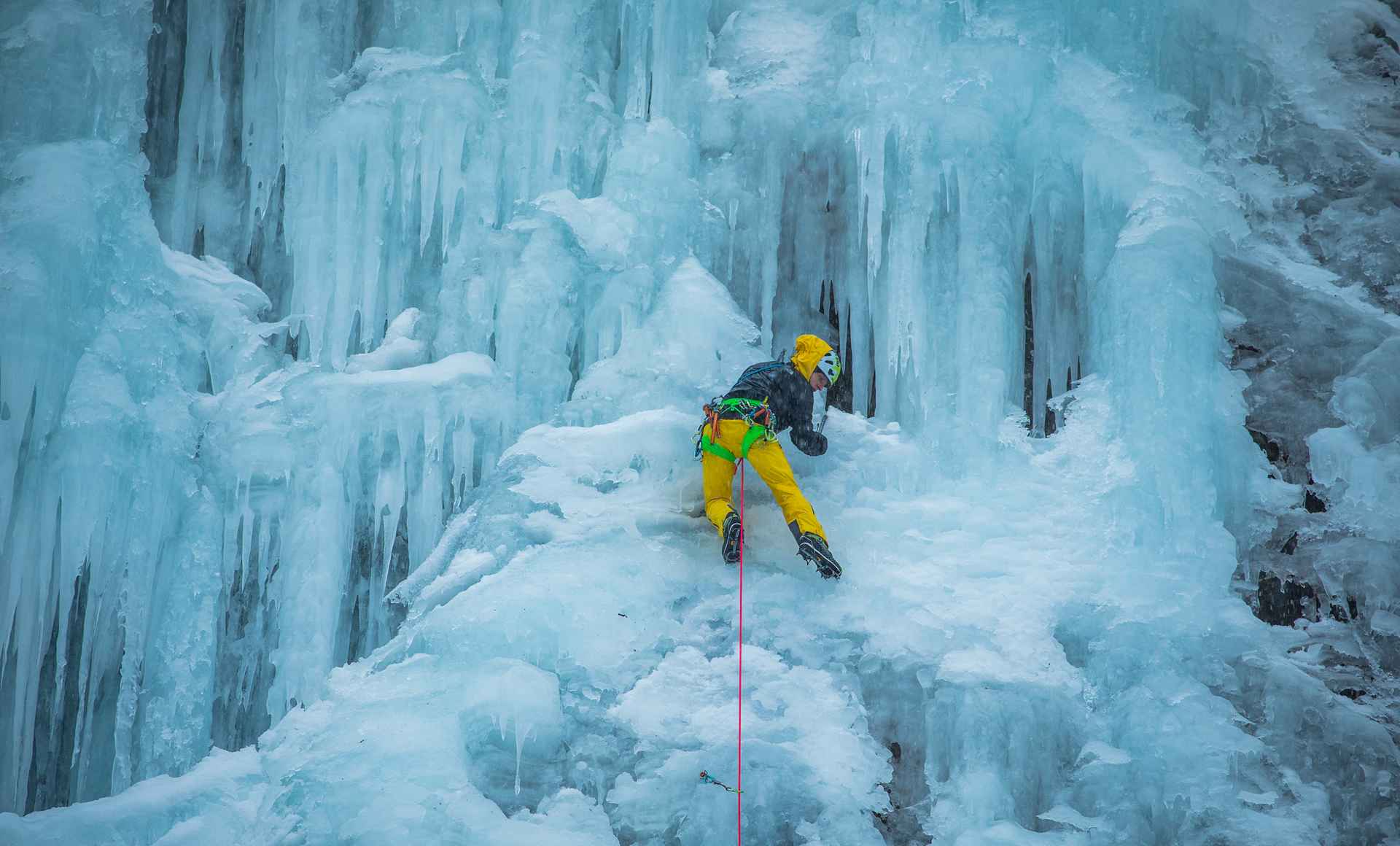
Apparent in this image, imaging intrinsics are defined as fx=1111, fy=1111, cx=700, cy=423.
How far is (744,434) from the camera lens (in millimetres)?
5504

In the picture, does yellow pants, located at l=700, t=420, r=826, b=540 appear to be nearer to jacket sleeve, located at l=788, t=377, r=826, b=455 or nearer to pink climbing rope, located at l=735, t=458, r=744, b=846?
pink climbing rope, located at l=735, t=458, r=744, b=846

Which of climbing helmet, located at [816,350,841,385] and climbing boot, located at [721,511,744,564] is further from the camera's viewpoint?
climbing helmet, located at [816,350,841,385]

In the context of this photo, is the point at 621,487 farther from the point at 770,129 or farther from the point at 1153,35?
the point at 1153,35

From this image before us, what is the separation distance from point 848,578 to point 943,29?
366 cm

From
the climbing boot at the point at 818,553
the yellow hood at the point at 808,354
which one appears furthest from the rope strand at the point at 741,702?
the yellow hood at the point at 808,354

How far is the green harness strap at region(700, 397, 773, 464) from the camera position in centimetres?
550

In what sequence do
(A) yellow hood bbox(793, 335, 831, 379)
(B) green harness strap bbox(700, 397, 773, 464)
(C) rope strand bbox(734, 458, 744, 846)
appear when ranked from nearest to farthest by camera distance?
1. (C) rope strand bbox(734, 458, 744, 846)
2. (B) green harness strap bbox(700, 397, 773, 464)
3. (A) yellow hood bbox(793, 335, 831, 379)

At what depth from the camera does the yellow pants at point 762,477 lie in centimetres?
539

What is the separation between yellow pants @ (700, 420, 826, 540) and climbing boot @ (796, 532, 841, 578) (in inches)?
1.9

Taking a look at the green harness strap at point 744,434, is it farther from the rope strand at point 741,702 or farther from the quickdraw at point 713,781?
the quickdraw at point 713,781

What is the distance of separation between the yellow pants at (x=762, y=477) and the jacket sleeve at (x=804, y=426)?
0.93ft

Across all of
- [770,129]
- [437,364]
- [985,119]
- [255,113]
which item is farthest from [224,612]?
[985,119]

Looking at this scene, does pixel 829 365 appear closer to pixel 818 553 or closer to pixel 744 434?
pixel 744 434

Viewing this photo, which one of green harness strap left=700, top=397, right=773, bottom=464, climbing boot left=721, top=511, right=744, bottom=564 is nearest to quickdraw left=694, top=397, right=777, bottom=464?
green harness strap left=700, top=397, right=773, bottom=464
